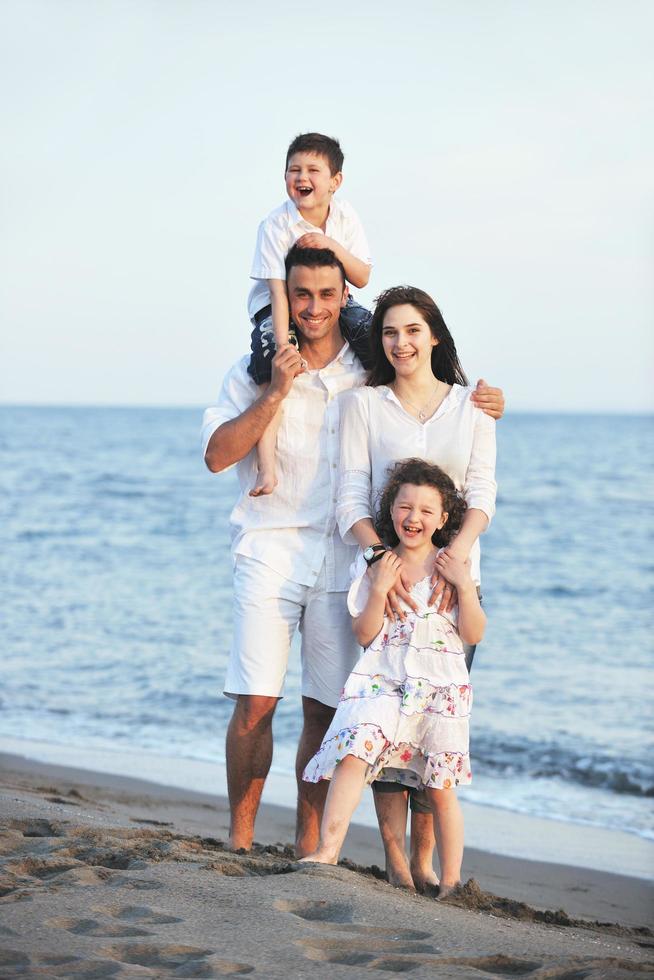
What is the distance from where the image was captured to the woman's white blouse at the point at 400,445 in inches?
160

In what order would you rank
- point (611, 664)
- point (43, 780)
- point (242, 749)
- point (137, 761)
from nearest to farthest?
1. point (242, 749)
2. point (43, 780)
3. point (137, 761)
4. point (611, 664)

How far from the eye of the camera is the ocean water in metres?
7.77

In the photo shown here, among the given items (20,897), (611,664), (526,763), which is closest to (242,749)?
(20,897)

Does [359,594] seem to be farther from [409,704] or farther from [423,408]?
[423,408]

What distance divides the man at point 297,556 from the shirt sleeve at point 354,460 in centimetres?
18

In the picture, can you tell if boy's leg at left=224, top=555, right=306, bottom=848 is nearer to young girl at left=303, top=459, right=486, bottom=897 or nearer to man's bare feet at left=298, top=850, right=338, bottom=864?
young girl at left=303, top=459, right=486, bottom=897

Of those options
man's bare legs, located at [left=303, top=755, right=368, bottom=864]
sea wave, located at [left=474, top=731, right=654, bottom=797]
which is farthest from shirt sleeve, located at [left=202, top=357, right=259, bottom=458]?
sea wave, located at [left=474, top=731, right=654, bottom=797]

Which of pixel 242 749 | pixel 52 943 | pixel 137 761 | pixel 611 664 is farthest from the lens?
pixel 611 664

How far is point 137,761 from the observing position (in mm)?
7504

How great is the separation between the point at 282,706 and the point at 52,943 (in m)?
6.09

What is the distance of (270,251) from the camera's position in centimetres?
450

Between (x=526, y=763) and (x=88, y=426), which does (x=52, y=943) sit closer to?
(x=526, y=763)

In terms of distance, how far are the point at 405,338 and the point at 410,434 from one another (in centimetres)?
33

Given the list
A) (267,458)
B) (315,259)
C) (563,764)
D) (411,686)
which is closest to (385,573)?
(411,686)
